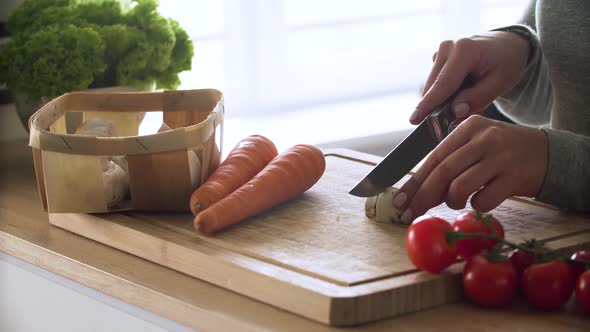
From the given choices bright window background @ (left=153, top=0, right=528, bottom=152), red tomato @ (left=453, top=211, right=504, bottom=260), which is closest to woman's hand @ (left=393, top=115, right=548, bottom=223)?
red tomato @ (left=453, top=211, right=504, bottom=260)

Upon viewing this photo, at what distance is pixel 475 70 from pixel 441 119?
0.13 m

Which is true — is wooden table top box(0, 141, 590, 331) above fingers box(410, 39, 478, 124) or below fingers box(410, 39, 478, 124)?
below

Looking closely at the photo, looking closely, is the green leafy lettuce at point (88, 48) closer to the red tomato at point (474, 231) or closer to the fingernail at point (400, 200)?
the fingernail at point (400, 200)

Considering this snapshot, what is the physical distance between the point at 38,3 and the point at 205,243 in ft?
2.51

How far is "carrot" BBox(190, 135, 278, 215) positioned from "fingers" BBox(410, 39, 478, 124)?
0.70 ft

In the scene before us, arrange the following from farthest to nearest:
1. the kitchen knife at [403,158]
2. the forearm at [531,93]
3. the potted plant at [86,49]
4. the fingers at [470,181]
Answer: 1. the potted plant at [86,49]
2. the forearm at [531,93]
3. the kitchen knife at [403,158]
4. the fingers at [470,181]

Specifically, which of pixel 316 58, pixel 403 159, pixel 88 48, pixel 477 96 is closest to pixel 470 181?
pixel 403 159

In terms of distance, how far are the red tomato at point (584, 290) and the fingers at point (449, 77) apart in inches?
15.5

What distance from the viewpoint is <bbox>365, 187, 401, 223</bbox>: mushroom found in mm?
1082

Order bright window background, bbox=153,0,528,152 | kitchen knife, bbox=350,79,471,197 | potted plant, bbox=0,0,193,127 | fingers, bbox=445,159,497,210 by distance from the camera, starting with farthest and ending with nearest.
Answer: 1. bright window background, bbox=153,0,528,152
2. potted plant, bbox=0,0,193,127
3. kitchen knife, bbox=350,79,471,197
4. fingers, bbox=445,159,497,210

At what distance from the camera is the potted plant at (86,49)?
1494mm

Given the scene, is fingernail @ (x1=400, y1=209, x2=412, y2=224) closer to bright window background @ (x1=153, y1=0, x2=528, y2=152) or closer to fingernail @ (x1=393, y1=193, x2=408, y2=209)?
fingernail @ (x1=393, y1=193, x2=408, y2=209)

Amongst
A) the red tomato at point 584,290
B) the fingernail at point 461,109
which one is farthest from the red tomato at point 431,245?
the fingernail at point 461,109

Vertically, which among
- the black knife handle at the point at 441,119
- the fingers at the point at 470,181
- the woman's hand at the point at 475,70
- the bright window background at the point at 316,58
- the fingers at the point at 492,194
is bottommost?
the bright window background at the point at 316,58
